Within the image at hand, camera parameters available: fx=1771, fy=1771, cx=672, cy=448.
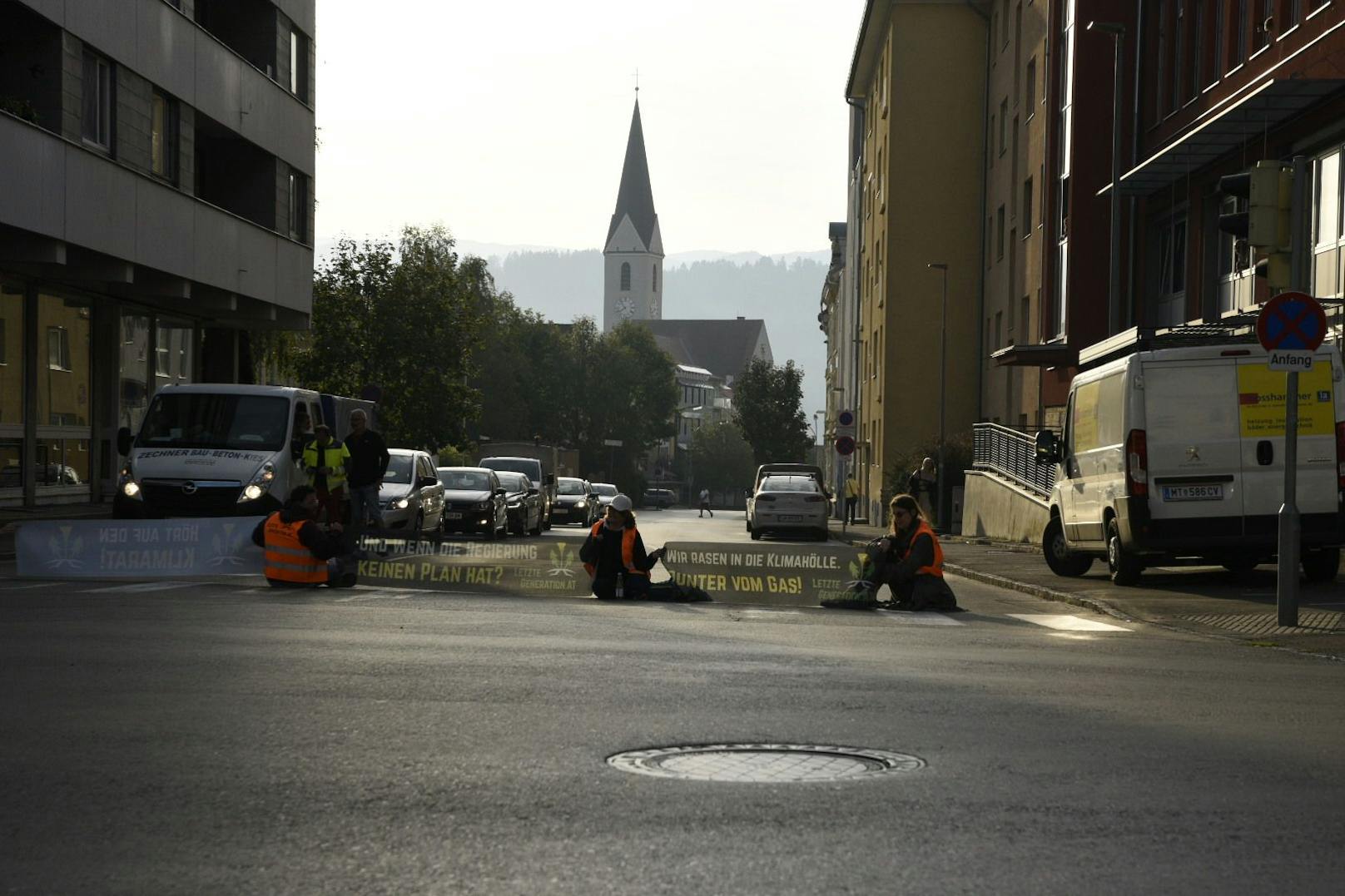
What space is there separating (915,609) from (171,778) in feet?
36.9

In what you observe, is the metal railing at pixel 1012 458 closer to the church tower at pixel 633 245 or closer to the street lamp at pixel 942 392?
the street lamp at pixel 942 392

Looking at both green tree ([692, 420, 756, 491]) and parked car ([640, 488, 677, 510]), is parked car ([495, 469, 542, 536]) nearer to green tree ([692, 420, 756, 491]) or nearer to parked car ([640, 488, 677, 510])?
parked car ([640, 488, 677, 510])

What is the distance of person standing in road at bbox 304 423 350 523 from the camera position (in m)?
21.5

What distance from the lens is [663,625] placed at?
543 inches

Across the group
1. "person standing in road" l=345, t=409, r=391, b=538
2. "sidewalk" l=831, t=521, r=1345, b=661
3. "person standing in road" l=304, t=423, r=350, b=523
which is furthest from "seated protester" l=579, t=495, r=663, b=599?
"person standing in road" l=345, t=409, r=391, b=538

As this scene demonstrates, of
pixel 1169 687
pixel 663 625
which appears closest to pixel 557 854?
pixel 1169 687

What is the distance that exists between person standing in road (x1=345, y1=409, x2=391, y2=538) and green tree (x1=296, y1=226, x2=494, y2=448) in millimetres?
29934

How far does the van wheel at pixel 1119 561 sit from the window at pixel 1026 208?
27.5 meters

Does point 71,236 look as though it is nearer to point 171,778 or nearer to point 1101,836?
point 171,778

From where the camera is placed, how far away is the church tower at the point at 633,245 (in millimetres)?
170375

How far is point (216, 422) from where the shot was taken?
904 inches

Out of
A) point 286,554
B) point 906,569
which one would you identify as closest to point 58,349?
point 286,554

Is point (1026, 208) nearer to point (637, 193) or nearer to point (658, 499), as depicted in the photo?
point (658, 499)

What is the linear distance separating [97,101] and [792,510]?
1858 centimetres
